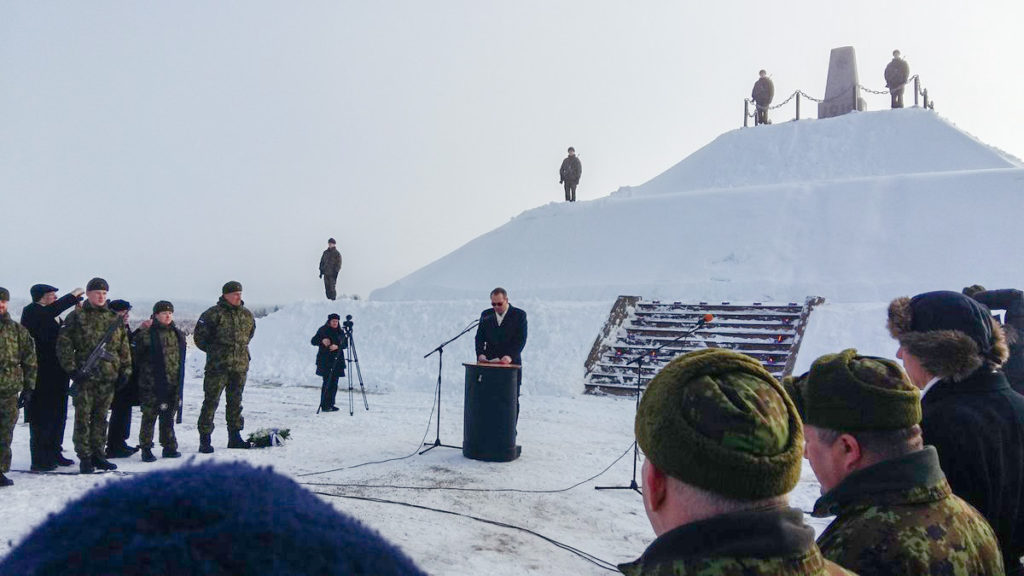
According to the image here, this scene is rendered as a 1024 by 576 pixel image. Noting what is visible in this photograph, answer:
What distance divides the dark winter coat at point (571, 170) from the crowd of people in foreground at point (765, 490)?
2473 centimetres

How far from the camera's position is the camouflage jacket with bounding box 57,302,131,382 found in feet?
24.0

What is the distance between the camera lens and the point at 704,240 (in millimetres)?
21797

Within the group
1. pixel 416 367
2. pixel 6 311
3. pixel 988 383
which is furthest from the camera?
pixel 416 367

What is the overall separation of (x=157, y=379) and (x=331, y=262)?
14196 millimetres

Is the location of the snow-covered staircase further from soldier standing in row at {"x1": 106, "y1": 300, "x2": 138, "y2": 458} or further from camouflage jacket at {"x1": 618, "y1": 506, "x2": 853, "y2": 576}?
camouflage jacket at {"x1": 618, "y1": 506, "x2": 853, "y2": 576}

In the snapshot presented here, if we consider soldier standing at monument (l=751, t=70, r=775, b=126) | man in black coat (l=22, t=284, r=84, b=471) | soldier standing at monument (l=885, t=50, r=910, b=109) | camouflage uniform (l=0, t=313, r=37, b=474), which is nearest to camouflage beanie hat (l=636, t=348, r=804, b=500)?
camouflage uniform (l=0, t=313, r=37, b=474)

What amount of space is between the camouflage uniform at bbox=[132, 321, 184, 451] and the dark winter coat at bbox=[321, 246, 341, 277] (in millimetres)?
13709

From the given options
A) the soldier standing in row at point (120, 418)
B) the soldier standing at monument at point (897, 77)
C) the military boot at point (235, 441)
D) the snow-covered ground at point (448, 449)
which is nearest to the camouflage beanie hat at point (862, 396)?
the snow-covered ground at point (448, 449)

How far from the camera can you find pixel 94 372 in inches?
291

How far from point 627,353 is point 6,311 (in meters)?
11.3

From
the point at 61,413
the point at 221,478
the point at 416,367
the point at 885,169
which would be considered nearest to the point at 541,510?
the point at 61,413

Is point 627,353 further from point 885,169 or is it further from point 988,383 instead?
point 885,169

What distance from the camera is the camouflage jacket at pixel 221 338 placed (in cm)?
853

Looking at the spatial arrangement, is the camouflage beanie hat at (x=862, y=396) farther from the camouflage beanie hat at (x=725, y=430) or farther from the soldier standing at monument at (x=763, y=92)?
the soldier standing at monument at (x=763, y=92)
